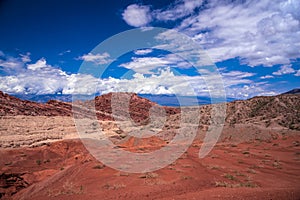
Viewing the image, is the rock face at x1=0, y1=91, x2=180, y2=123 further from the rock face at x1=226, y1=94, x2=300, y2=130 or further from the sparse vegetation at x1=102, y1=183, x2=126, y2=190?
the sparse vegetation at x1=102, y1=183, x2=126, y2=190

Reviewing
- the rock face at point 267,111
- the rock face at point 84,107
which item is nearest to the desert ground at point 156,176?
the rock face at point 267,111

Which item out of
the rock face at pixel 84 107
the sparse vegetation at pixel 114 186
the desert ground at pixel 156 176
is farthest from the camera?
the rock face at pixel 84 107

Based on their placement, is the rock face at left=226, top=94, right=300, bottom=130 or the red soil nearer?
the red soil

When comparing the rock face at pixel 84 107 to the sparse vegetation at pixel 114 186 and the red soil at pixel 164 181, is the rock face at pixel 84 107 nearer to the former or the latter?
the red soil at pixel 164 181

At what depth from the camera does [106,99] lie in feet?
317

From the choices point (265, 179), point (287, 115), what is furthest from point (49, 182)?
point (287, 115)

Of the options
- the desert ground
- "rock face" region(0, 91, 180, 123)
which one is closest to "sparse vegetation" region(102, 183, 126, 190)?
the desert ground

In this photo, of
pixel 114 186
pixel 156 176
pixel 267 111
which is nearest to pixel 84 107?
pixel 267 111

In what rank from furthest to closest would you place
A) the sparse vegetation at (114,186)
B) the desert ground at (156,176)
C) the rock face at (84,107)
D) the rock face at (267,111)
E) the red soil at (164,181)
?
the rock face at (84,107) < the rock face at (267,111) < the sparse vegetation at (114,186) < the desert ground at (156,176) < the red soil at (164,181)

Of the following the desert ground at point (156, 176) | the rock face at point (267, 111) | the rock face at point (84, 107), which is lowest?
the desert ground at point (156, 176)

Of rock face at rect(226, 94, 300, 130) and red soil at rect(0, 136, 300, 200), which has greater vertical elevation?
rock face at rect(226, 94, 300, 130)

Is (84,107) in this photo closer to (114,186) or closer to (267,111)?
(267,111)

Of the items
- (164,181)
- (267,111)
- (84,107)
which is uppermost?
(84,107)

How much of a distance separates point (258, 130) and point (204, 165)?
1745 cm
